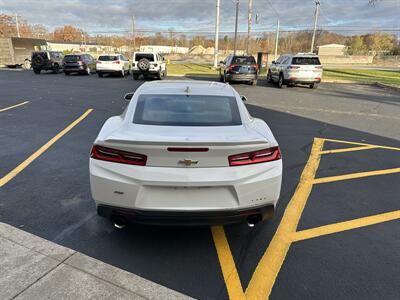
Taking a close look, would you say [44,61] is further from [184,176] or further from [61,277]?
[184,176]

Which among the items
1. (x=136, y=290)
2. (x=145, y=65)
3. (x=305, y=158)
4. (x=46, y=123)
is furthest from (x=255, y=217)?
(x=145, y=65)

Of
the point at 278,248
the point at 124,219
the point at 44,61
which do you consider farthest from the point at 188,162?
the point at 44,61

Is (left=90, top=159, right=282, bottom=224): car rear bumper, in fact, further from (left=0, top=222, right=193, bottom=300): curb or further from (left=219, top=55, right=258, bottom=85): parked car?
(left=219, top=55, right=258, bottom=85): parked car

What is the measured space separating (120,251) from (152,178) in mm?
878

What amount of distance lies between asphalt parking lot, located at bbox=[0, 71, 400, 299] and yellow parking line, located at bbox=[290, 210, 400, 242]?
12 millimetres

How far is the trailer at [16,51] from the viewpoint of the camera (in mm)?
30703

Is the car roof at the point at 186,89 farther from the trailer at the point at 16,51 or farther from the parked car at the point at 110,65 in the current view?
the trailer at the point at 16,51

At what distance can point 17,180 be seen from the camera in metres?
4.43

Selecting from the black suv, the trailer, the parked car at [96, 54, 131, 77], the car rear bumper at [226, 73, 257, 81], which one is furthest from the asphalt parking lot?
the trailer

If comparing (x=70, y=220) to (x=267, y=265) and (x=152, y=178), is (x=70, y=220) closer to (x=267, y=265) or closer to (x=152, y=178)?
(x=152, y=178)

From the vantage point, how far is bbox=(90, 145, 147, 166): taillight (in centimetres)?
260

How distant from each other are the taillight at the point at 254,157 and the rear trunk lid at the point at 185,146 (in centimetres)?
4

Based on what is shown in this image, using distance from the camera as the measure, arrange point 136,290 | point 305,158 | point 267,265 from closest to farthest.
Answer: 1. point 136,290
2. point 267,265
3. point 305,158

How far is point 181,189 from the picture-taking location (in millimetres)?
2580
